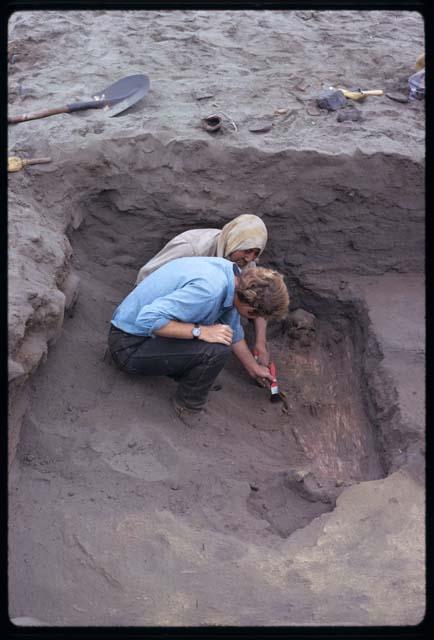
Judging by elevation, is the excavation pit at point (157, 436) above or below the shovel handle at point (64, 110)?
below

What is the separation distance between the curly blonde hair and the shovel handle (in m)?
1.98

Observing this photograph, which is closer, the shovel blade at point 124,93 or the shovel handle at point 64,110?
the shovel handle at point 64,110

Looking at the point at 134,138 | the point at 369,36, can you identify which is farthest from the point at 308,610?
the point at 369,36

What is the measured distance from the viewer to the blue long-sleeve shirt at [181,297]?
3.59 meters

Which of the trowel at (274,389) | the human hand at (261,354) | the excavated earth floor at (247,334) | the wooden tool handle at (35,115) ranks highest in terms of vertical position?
the wooden tool handle at (35,115)

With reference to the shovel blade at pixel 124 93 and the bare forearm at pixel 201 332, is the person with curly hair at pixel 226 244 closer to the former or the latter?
the bare forearm at pixel 201 332

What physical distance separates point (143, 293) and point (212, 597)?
5.37 feet

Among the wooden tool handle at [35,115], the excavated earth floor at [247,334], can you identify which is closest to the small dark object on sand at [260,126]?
the excavated earth floor at [247,334]

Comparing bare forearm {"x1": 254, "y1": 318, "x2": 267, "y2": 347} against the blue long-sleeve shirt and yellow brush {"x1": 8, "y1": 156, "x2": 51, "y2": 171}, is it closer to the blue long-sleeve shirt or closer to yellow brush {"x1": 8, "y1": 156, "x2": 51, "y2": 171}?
the blue long-sleeve shirt

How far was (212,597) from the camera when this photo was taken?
2.88 meters

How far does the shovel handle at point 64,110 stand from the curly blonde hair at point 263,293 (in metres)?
1.98

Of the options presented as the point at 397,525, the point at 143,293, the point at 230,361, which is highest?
the point at 143,293

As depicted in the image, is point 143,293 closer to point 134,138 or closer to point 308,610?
point 134,138

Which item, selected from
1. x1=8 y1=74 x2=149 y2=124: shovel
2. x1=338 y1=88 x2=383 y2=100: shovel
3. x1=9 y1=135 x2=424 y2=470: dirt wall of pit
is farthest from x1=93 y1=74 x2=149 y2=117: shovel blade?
x1=338 y1=88 x2=383 y2=100: shovel
